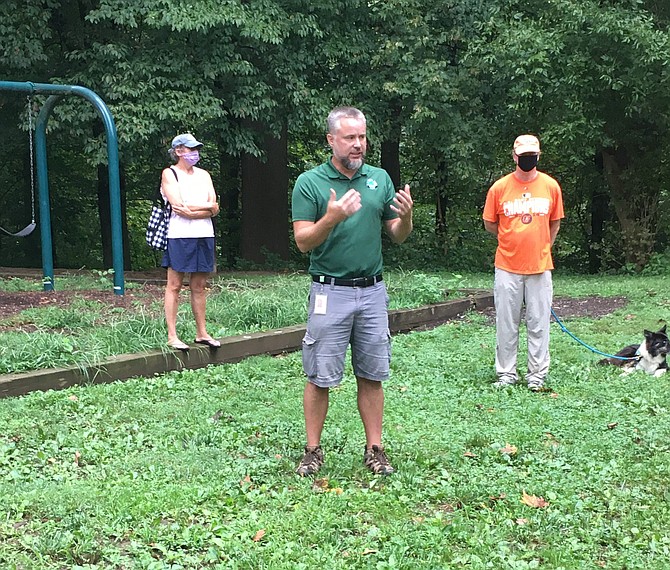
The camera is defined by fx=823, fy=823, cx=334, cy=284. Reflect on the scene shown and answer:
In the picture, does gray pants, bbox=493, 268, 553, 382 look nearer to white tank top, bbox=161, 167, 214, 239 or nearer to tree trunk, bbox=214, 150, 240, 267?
white tank top, bbox=161, 167, 214, 239

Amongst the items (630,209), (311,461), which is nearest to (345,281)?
(311,461)

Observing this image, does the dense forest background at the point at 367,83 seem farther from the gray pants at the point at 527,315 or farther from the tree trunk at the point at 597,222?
the gray pants at the point at 527,315

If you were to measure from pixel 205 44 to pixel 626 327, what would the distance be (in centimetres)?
864

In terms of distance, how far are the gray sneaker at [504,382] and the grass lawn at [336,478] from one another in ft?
0.41

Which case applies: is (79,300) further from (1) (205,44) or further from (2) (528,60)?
(2) (528,60)

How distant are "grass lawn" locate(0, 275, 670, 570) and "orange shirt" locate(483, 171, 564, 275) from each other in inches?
41.0

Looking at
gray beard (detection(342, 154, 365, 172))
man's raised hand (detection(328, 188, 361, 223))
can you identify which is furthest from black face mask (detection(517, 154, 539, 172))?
man's raised hand (detection(328, 188, 361, 223))

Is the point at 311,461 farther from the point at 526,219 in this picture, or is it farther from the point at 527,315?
the point at 526,219

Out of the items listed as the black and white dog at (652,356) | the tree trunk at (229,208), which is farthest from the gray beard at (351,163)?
the tree trunk at (229,208)

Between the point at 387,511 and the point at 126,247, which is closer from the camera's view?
the point at 387,511

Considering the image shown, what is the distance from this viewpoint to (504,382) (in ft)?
22.1

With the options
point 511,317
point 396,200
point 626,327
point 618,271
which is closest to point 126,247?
point 618,271

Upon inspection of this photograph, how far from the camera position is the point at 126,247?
19.2m

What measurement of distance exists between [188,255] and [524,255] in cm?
278
